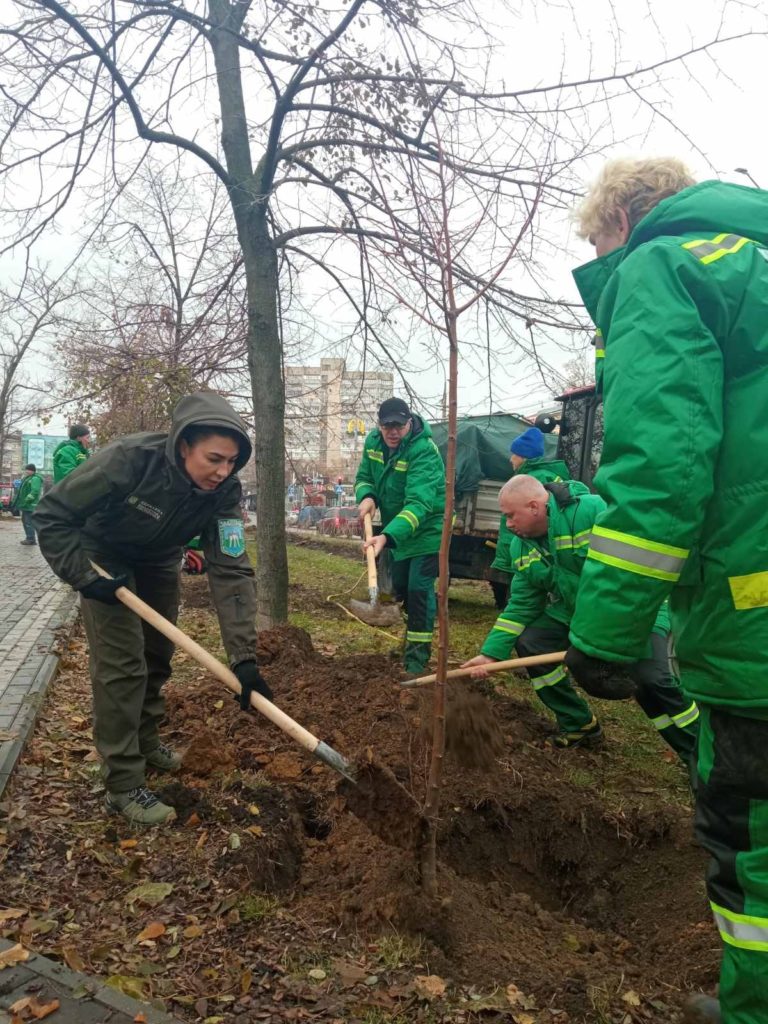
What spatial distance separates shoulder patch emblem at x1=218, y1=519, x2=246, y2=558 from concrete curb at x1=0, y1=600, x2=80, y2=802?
1.43 metres

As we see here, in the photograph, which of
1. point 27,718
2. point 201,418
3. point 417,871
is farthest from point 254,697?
point 27,718

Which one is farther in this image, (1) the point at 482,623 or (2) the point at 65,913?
(1) the point at 482,623

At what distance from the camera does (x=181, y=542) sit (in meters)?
3.57

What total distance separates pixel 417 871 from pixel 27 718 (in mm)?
2579

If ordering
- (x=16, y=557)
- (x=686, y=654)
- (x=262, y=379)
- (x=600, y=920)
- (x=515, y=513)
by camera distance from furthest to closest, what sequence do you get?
(x=16, y=557)
(x=262, y=379)
(x=515, y=513)
(x=600, y=920)
(x=686, y=654)

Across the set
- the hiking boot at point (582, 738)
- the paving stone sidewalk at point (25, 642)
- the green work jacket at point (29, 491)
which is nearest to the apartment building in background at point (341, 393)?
the paving stone sidewalk at point (25, 642)

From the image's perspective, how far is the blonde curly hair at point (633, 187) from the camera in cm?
217

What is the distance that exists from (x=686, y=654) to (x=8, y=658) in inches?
212

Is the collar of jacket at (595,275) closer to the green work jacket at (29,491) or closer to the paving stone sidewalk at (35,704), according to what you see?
the paving stone sidewalk at (35,704)

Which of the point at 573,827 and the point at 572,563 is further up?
the point at 572,563

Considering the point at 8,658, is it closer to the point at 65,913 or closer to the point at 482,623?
the point at 65,913

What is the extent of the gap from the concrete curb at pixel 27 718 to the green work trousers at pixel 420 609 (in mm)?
2467

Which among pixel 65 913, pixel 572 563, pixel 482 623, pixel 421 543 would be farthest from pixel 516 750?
pixel 482 623

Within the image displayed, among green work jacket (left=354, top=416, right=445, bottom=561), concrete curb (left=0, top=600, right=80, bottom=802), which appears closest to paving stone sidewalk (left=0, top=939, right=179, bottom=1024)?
concrete curb (left=0, top=600, right=80, bottom=802)
